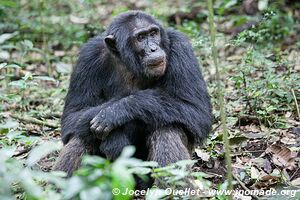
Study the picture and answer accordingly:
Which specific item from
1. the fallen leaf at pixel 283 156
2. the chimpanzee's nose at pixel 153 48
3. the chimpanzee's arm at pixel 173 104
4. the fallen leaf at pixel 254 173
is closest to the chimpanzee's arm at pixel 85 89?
the chimpanzee's arm at pixel 173 104

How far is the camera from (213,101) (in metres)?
7.86

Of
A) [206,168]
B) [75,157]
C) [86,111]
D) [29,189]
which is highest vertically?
[29,189]

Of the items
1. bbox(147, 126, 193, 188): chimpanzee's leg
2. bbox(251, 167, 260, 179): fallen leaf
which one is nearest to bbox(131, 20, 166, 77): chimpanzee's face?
bbox(147, 126, 193, 188): chimpanzee's leg

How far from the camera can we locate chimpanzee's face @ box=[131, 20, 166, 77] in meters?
5.77

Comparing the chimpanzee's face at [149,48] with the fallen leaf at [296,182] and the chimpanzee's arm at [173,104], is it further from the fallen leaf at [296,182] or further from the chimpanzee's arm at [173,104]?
the fallen leaf at [296,182]

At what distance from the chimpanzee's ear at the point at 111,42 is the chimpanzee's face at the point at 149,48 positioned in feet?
0.81

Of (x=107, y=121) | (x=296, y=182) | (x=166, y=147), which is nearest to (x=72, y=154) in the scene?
(x=107, y=121)

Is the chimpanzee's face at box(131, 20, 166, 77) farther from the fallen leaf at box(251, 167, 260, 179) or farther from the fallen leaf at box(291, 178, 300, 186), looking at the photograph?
the fallen leaf at box(291, 178, 300, 186)

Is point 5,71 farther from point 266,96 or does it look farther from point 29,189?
point 29,189

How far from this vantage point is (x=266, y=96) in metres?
7.57

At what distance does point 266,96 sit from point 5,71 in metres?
4.54

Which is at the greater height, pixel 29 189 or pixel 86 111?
pixel 29 189

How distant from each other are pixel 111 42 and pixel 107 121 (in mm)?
1087

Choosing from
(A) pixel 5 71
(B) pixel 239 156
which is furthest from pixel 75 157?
(A) pixel 5 71
